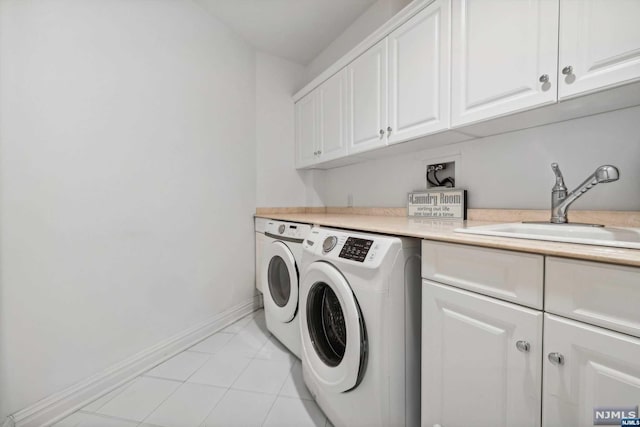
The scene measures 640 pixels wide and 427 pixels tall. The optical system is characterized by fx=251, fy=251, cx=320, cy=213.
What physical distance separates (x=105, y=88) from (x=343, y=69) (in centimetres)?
156

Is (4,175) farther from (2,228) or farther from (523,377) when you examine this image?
(523,377)

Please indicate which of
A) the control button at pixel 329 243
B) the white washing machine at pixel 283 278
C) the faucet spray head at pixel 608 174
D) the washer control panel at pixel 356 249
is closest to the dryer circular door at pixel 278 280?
the white washing machine at pixel 283 278

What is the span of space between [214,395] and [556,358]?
4.92 feet

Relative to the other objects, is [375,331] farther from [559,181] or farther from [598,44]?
[598,44]

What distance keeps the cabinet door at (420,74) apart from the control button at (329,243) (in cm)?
82

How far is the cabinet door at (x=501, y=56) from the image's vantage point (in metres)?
0.98

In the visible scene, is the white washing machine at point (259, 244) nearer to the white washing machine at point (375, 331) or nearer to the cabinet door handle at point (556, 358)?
the white washing machine at point (375, 331)

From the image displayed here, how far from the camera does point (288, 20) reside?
210 centimetres

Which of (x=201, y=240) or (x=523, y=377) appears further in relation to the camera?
(x=201, y=240)

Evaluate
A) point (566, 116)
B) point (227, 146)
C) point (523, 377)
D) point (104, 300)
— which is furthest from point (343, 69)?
point (104, 300)

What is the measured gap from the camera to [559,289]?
2.10 ft

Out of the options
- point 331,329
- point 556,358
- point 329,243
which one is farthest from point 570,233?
point 331,329

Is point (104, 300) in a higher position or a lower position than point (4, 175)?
lower

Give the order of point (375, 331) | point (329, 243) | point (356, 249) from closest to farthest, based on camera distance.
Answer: point (375, 331)
point (356, 249)
point (329, 243)
